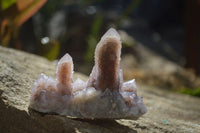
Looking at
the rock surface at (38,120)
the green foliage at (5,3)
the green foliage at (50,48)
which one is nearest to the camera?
the rock surface at (38,120)

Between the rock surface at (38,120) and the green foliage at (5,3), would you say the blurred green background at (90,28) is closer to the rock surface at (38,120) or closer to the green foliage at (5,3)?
the green foliage at (5,3)

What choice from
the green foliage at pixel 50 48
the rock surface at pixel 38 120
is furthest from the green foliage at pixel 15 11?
Answer: the rock surface at pixel 38 120

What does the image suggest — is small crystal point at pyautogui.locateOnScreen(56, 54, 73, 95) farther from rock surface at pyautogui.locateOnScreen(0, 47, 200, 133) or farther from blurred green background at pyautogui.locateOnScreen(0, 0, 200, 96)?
blurred green background at pyautogui.locateOnScreen(0, 0, 200, 96)

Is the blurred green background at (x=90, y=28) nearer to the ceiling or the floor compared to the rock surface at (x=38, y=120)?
nearer to the ceiling

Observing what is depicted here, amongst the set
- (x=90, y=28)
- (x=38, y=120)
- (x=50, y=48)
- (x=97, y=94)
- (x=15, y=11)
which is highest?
(x=90, y=28)

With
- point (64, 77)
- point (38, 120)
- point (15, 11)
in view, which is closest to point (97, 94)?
point (64, 77)

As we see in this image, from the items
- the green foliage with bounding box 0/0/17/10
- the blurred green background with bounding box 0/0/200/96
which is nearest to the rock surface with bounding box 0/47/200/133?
the green foliage with bounding box 0/0/17/10

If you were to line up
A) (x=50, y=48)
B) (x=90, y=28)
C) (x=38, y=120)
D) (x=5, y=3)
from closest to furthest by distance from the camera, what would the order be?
(x=38, y=120)
(x=5, y=3)
(x=50, y=48)
(x=90, y=28)

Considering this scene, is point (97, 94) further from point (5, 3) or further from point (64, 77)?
point (5, 3)

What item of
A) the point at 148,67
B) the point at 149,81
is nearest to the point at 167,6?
the point at 148,67
